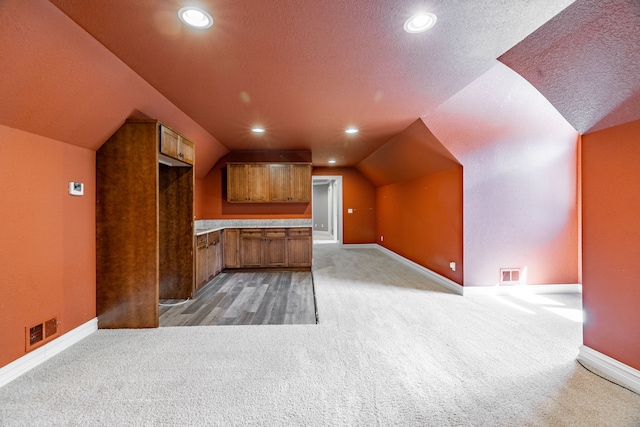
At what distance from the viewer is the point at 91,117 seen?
7.37 ft

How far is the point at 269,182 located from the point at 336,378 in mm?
3935

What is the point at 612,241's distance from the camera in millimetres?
1936

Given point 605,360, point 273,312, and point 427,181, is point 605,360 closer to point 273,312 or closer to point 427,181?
point 273,312

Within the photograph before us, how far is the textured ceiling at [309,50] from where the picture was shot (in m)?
1.48

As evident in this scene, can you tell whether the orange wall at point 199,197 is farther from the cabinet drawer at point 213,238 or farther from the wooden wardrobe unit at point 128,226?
the wooden wardrobe unit at point 128,226

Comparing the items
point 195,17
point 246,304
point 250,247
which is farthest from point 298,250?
point 195,17

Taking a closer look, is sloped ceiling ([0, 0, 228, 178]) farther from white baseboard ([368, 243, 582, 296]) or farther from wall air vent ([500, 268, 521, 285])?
wall air vent ([500, 268, 521, 285])

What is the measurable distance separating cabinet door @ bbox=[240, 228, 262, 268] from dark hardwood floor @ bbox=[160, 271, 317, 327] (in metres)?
0.42

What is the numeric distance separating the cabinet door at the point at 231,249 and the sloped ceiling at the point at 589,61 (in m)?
4.62

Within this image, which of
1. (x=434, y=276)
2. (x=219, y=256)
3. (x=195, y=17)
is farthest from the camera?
(x=219, y=256)

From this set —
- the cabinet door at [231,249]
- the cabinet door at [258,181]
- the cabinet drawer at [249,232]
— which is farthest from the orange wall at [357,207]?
the cabinet door at [231,249]

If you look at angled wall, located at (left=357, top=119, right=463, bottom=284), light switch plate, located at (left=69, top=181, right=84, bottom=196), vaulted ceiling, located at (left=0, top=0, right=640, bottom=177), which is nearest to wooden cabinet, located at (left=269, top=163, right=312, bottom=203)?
angled wall, located at (left=357, top=119, right=463, bottom=284)

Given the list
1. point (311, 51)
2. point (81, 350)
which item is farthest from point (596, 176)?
point (81, 350)

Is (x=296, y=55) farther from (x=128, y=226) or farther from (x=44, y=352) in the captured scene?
(x=44, y=352)
